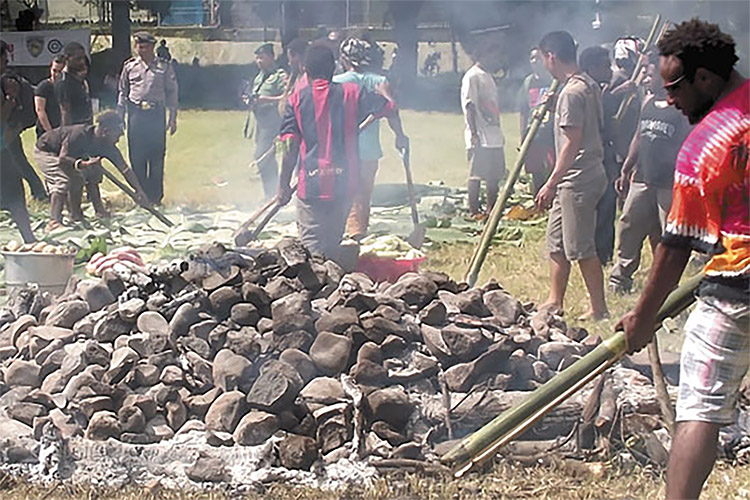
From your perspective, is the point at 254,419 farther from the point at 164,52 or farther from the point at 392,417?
the point at 164,52

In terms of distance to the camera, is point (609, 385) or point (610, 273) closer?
point (609, 385)

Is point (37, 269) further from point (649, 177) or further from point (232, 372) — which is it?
point (649, 177)

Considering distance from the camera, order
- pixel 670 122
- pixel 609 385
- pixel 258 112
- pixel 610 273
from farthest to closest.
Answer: pixel 258 112
pixel 610 273
pixel 670 122
pixel 609 385

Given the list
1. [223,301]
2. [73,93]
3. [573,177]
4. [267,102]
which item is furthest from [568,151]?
[73,93]

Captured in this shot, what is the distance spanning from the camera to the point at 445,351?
4457 millimetres

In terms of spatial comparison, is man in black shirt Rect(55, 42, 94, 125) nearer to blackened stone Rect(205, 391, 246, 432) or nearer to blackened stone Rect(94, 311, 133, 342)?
blackened stone Rect(94, 311, 133, 342)

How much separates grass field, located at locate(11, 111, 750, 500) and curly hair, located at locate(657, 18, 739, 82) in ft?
5.39

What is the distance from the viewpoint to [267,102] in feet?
31.5

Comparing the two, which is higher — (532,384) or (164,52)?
(164,52)

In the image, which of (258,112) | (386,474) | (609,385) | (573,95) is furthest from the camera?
(258,112)

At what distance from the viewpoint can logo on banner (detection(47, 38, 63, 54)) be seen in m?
11.8

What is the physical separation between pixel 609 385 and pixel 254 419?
4.73 feet

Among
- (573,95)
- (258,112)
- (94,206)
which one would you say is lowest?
(94,206)

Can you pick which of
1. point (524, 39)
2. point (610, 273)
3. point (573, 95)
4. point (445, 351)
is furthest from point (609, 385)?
point (524, 39)
